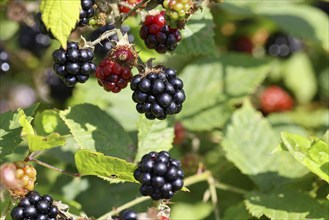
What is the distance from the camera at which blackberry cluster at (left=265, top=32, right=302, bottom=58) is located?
4938mm

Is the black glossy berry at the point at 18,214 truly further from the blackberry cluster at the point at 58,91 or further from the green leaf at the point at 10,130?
the blackberry cluster at the point at 58,91

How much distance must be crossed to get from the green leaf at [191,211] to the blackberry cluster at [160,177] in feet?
4.21

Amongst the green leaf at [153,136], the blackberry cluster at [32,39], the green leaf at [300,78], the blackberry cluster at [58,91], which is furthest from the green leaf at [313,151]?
the green leaf at [300,78]

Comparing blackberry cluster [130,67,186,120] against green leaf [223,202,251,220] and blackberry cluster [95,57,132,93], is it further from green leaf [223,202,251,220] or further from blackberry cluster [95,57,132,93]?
green leaf [223,202,251,220]

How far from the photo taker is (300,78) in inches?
206

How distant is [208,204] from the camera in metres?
3.75

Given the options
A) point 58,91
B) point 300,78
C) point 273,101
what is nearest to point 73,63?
point 58,91

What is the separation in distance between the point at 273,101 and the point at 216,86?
1.01m

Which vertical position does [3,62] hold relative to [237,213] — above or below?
above

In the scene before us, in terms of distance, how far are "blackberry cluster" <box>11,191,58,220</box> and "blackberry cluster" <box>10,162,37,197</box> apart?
41 mm

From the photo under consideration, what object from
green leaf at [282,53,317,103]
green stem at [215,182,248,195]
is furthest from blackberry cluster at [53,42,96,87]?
green leaf at [282,53,317,103]

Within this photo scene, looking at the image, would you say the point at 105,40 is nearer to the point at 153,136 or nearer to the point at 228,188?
the point at 153,136

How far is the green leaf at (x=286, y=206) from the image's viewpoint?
2982mm

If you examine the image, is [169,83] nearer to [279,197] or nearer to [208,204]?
[279,197]
